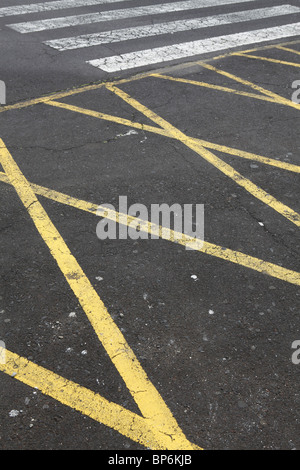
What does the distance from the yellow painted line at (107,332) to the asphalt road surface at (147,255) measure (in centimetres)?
1

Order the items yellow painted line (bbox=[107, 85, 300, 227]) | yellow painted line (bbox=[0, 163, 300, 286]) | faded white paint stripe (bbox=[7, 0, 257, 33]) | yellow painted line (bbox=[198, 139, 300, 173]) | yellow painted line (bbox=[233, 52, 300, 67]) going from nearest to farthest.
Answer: yellow painted line (bbox=[0, 163, 300, 286]) < yellow painted line (bbox=[107, 85, 300, 227]) < yellow painted line (bbox=[198, 139, 300, 173]) < yellow painted line (bbox=[233, 52, 300, 67]) < faded white paint stripe (bbox=[7, 0, 257, 33])

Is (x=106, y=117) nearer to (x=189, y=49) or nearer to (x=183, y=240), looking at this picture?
(x=183, y=240)

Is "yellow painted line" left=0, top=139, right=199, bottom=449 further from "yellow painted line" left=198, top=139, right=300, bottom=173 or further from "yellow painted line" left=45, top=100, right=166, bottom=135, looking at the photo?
"yellow painted line" left=198, top=139, right=300, bottom=173

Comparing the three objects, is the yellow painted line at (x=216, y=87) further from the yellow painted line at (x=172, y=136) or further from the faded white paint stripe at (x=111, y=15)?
the faded white paint stripe at (x=111, y=15)

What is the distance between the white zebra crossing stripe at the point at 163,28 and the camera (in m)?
10.1

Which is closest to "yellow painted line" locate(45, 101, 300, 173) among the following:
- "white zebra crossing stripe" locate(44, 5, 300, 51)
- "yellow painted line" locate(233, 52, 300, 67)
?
"white zebra crossing stripe" locate(44, 5, 300, 51)

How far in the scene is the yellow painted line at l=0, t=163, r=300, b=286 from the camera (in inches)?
183

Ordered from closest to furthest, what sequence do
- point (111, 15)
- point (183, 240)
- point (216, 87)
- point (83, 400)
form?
point (83, 400)
point (183, 240)
point (216, 87)
point (111, 15)

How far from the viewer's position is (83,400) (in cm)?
350

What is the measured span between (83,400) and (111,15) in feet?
34.4

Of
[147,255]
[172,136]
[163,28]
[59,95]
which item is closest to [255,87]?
[172,136]

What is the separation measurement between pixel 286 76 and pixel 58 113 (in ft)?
13.8

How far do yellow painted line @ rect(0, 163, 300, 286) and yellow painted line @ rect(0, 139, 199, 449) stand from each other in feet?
0.92
